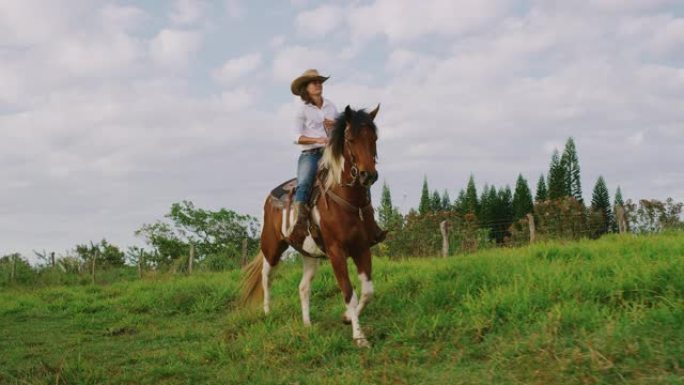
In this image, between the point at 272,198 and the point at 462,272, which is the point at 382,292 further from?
the point at 272,198

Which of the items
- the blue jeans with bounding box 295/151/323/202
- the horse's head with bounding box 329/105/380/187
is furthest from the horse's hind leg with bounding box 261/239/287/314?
the horse's head with bounding box 329/105/380/187

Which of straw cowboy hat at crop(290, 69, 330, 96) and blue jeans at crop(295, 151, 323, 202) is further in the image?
straw cowboy hat at crop(290, 69, 330, 96)

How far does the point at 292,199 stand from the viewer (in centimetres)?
800

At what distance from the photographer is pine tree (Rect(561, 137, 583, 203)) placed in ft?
236

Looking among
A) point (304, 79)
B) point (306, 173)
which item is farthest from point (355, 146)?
point (304, 79)

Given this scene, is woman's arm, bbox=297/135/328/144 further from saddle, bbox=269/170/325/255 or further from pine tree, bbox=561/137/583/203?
pine tree, bbox=561/137/583/203

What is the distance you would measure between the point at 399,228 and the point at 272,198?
42.3ft

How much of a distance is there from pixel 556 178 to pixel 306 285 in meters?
67.5

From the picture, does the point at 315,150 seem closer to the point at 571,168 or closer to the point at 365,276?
the point at 365,276

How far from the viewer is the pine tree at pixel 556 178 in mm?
68244

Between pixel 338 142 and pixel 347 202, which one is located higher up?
pixel 338 142

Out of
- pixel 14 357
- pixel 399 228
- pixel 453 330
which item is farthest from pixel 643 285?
pixel 399 228

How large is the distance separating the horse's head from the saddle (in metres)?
0.52

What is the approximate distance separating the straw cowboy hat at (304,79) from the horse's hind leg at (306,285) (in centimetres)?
237
